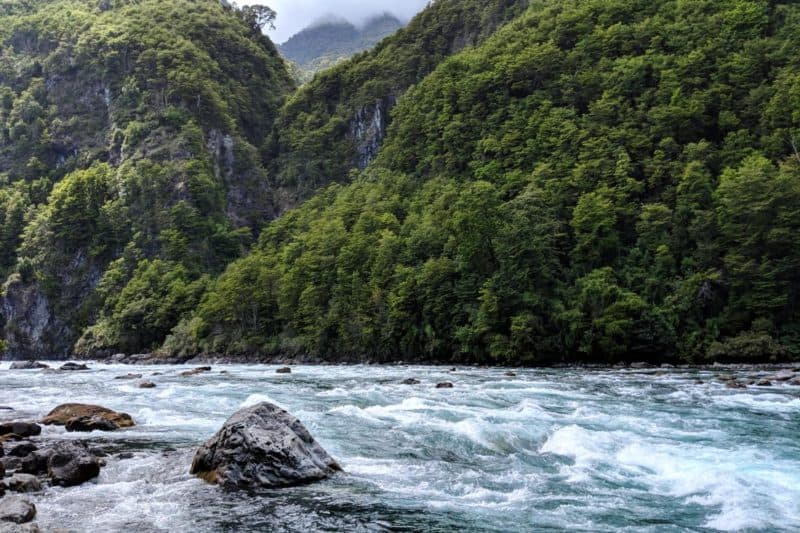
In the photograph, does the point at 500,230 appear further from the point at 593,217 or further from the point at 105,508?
the point at 105,508

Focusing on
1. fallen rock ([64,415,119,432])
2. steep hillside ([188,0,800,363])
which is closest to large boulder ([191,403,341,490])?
fallen rock ([64,415,119,432])

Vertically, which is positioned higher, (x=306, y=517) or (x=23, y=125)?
(x=23, y=125)

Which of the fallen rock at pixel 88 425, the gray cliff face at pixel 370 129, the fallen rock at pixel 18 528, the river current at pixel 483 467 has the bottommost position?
the river current at pixel 483 467

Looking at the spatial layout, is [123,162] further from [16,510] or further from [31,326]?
[16,510]

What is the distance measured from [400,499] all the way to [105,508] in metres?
4.94

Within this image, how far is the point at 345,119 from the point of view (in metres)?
111

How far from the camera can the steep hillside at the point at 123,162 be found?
8812 cm

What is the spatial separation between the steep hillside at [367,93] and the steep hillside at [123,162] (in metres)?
8.95

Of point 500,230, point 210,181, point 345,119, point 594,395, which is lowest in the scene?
point 594,395

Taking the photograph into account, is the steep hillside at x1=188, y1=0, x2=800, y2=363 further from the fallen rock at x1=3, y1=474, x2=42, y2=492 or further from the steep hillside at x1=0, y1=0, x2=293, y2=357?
the fallen rock at x1=3, y1=474, x2=42, y2=492

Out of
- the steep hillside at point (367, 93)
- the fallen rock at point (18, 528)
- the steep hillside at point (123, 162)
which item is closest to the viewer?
the fallen rock at point (18, 528)

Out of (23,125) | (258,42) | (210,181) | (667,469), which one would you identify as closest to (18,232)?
(23,125)

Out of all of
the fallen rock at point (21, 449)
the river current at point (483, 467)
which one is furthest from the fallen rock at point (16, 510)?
the fallen rock at point (21, 449)

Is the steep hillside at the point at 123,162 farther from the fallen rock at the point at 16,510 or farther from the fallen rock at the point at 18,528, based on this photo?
the fallen rock at the point at 18,528
